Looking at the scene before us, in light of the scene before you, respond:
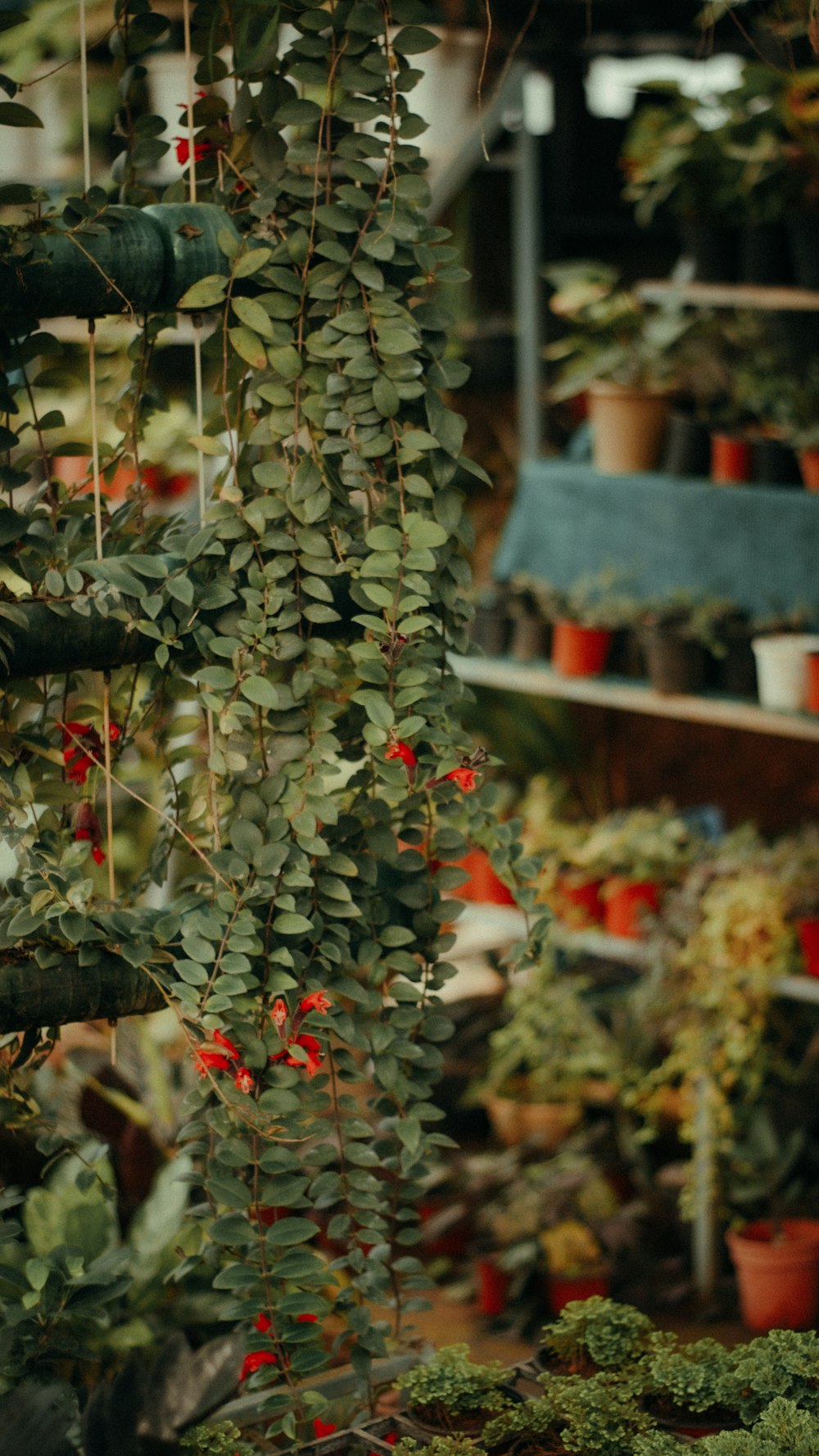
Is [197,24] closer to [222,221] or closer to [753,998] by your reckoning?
[222,221]

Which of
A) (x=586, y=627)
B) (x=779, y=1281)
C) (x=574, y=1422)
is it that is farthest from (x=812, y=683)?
(x=574, y=1422)

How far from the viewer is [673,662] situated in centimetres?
356

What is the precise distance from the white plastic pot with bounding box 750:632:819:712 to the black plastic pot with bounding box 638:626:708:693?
15 centimetres

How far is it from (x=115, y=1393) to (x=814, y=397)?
255 centimetres

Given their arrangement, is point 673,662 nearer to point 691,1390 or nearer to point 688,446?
point 688,446

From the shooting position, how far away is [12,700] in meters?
1.85

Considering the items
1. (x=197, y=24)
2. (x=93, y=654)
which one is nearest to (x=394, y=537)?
(x=93, y=654)

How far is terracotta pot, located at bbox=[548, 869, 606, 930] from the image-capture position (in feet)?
12.6

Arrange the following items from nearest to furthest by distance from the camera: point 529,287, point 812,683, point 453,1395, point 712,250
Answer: point 453,1395 < point 812,683 < point 712,250 < point 529,287

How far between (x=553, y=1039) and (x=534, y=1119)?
265mm

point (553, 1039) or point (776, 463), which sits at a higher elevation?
point (776, 463)

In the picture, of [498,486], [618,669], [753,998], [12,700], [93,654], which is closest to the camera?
[93,654]

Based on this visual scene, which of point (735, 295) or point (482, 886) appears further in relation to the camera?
point (482, 886)

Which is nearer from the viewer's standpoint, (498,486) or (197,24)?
(197,24)
